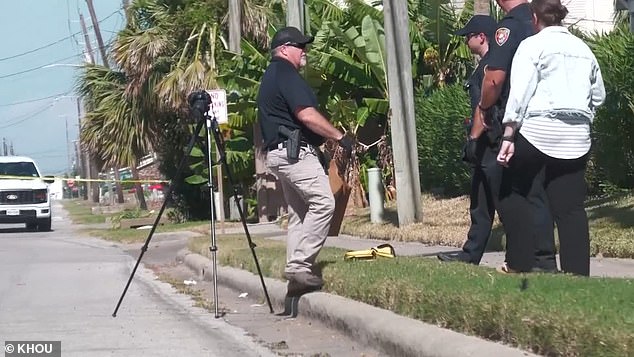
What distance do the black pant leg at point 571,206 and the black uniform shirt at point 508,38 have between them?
785mm

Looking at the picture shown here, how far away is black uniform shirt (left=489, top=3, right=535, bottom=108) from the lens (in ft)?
24.1

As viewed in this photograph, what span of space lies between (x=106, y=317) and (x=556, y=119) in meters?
4.35

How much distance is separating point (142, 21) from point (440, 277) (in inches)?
947

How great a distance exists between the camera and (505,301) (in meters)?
5.84

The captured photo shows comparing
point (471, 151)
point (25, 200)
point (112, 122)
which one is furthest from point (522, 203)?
point (25, 200)

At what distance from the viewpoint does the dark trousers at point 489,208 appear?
7211 mm

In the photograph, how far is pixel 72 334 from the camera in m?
8.25

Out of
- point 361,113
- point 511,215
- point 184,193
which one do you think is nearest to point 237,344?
point 511,215

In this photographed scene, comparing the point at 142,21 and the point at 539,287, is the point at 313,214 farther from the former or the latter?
the point at 142,21

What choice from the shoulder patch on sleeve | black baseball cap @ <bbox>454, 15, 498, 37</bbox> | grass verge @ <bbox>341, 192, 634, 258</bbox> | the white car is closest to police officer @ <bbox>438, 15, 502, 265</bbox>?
black baseball cap @ <bbox>454, 15, 498, 37</bbox>

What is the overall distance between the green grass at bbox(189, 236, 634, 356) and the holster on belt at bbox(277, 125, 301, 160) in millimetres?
1006

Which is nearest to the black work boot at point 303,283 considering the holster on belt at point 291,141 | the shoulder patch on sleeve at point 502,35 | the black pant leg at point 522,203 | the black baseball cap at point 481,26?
the holster on belt at point 291,141

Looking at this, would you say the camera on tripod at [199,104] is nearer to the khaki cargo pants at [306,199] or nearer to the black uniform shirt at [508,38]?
the khaki cargo pants at [306,199]

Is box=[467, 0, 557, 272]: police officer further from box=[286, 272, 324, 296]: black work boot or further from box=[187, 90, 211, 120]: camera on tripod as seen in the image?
box=[187, 90, 211, 120]: camera on tripod
